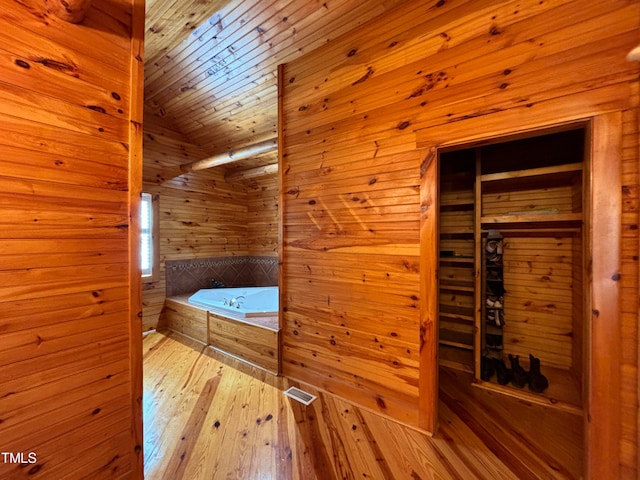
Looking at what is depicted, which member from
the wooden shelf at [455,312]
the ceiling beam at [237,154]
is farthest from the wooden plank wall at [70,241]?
the wooden shelf at [455,312]

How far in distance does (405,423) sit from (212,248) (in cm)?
385

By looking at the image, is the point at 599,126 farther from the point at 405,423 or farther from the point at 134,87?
the point at 134,87

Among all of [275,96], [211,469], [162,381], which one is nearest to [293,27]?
[275,96]

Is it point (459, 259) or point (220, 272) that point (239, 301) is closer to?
point (220, 272)

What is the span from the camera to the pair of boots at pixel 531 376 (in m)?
2.08

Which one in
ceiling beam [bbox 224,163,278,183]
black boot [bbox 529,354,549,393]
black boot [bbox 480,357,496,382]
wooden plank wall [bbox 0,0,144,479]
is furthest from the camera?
ceiling beam [bbox 224,163,278,183]

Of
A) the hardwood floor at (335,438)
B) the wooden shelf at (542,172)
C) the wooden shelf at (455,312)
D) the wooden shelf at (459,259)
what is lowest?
the hardwood floor at (335,438)

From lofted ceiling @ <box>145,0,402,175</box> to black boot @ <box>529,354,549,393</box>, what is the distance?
3.20 m

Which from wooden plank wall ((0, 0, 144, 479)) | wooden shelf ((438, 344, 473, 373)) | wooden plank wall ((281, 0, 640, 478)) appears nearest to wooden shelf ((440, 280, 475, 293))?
wooden shelf ((438, 344, 473, 373))

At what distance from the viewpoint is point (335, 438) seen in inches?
65.9

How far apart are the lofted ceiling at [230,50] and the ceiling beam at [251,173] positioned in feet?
1.48

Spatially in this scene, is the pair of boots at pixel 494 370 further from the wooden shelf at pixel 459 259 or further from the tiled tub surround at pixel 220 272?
the tiled tub surround at pixel 220 272

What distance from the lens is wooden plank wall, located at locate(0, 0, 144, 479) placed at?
0.93 meters

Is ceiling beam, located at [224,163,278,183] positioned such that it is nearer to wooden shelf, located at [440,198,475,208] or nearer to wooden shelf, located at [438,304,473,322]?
A: wooden shelf, located at [440,198,475,208]
